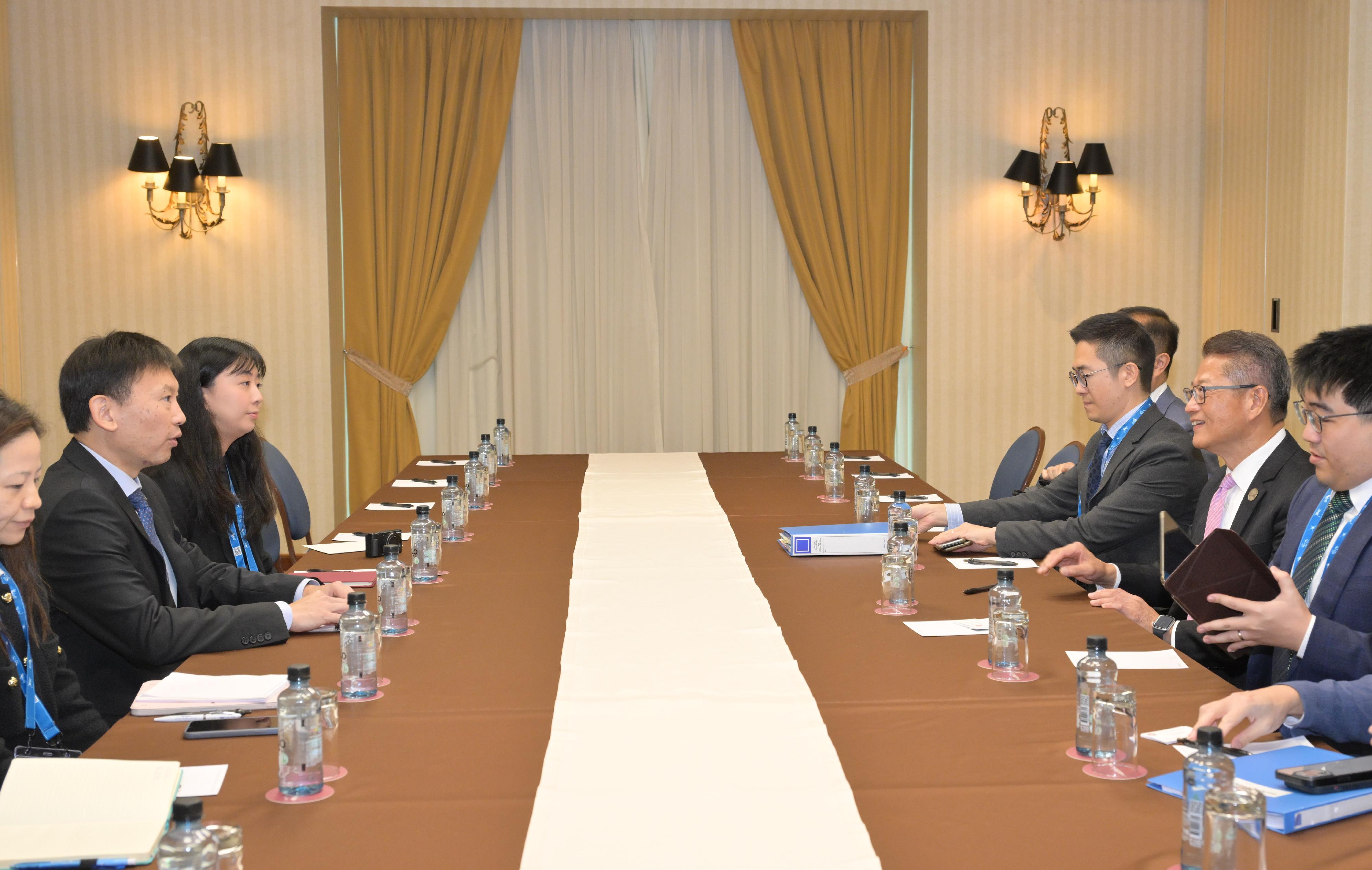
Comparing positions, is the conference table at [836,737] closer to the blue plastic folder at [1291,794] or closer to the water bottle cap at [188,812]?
the blue plastic folder at [1291,794]

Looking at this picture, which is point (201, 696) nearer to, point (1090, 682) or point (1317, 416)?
point (1090, 682)

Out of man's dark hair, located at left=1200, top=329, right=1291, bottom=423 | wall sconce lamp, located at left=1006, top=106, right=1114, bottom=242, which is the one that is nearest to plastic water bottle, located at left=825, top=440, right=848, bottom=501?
man's dark hair, located at left=1200, top=329, right=1291, bottom=423

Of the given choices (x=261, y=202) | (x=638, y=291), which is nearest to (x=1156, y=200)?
(x=638, y=291)

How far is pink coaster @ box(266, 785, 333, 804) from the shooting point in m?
1.68

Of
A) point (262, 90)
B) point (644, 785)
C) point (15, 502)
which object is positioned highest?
point (262, 90)

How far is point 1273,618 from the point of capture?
2.24m

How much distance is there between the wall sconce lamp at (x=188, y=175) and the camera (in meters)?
6.42

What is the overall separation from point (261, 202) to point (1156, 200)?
5122mm

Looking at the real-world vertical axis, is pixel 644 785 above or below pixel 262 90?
below

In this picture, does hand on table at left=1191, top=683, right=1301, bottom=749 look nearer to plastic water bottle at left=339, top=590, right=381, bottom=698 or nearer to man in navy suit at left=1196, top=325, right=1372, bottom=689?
man in navy suit at left=1196, top=325, right=1372, bottom=689

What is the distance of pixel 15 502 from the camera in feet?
6.98

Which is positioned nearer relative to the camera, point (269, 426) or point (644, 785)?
point (644, 785)

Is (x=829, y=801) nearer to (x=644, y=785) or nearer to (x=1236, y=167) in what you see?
(x=644, y=785)

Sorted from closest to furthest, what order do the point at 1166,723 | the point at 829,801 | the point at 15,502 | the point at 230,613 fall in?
the point at 829,801, the point at 1166,723, the point at 15,502, the point at 230,613
